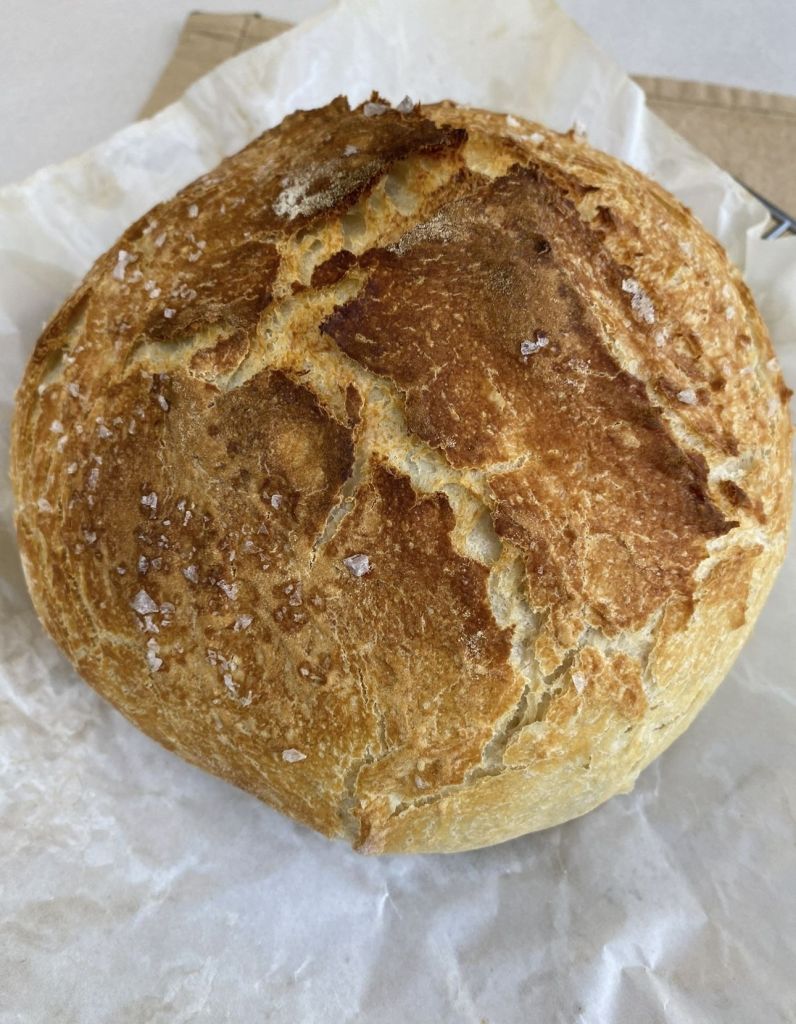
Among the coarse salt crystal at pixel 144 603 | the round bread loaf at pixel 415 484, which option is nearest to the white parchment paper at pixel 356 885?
the round bread loaf at pixel 415 484

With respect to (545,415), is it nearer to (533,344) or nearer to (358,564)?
(533,344)

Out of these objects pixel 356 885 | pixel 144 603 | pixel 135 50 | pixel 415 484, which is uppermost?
pixel 135 50

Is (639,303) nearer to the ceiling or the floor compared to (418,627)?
nearer to the ceiling

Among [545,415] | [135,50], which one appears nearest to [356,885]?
[545,415]

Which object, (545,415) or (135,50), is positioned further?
(135,50)

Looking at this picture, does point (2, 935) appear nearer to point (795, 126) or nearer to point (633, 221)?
point (633, 221)

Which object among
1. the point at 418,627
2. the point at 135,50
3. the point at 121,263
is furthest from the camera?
the point at 135,50

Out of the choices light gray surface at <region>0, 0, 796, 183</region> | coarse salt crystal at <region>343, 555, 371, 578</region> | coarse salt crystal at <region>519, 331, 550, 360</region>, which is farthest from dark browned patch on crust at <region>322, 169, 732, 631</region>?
light gray surface at <region>0, 0, 796, 183</region>

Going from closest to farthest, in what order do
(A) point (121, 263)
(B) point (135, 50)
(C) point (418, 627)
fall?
(C) point (418, 627) < (A) point (121, 263) < (B) point (135, 50)
